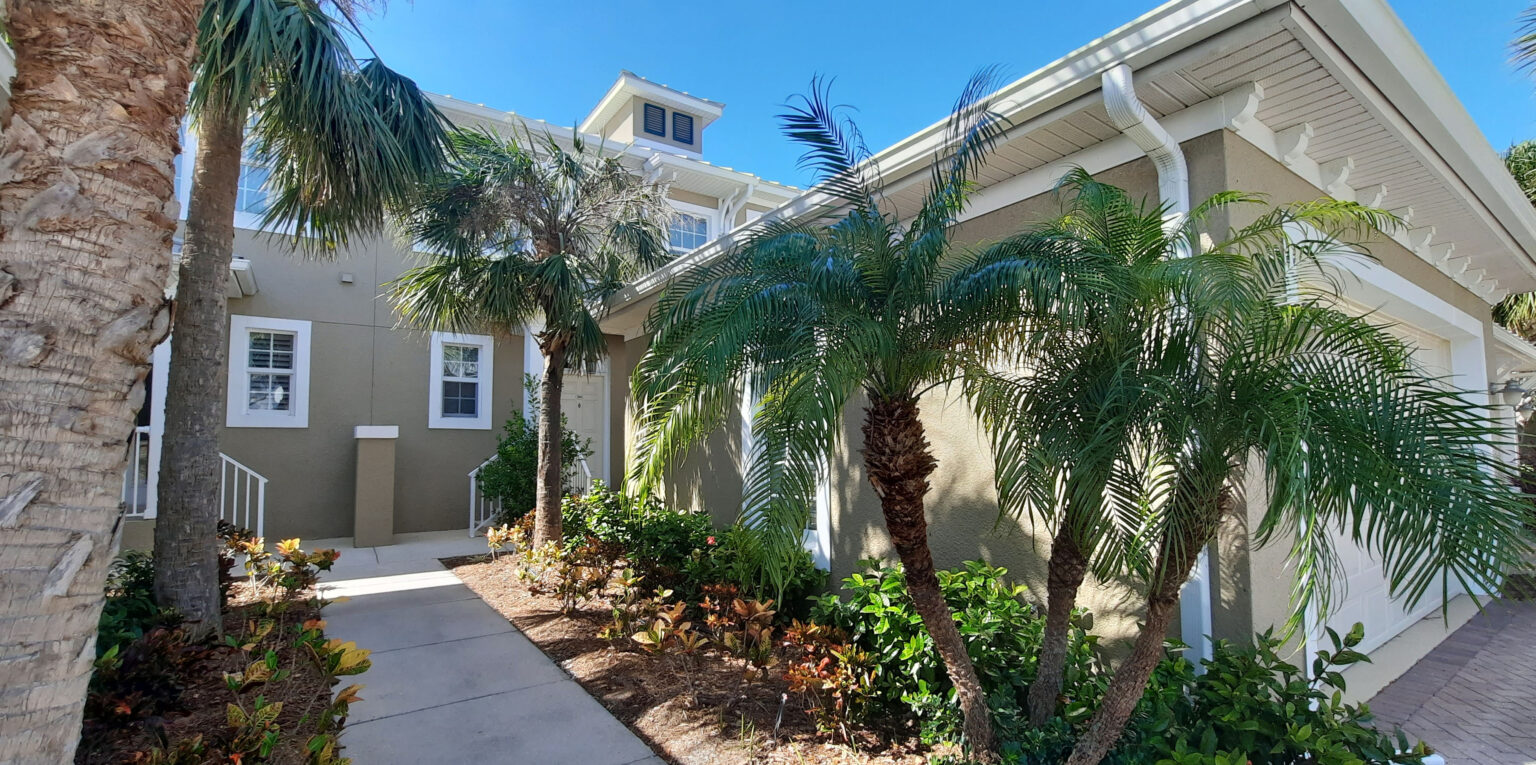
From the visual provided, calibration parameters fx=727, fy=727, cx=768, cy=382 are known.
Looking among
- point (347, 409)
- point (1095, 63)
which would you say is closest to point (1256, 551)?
point (1095, 63)

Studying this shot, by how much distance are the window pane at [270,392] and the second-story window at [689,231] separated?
6.36 metres

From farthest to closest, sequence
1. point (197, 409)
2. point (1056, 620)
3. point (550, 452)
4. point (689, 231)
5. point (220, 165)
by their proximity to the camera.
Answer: point (689, 231), point (550, 452), point (220, 165), point (197, 409), point (1056, 620)

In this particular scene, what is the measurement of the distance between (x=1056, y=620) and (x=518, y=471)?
7.83 metres

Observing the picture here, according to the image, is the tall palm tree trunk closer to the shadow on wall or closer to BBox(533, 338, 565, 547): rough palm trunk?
the shadow on wall

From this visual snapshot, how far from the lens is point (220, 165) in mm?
5148

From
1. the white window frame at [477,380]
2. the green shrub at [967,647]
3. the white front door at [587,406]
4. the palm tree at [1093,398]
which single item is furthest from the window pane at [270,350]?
the palm tree at [1093,398]

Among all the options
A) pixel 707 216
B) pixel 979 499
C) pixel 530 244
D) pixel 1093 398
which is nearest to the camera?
pixel 1093 398

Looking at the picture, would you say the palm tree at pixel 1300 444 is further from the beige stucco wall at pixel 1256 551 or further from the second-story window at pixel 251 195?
the second-story window at pixel 251 195

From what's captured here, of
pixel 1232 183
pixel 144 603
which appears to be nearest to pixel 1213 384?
pixel 1232 183

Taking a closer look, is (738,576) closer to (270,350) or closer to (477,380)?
(477,380)

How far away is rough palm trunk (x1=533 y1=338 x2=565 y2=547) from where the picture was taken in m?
7.64

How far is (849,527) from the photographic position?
19.2 ft

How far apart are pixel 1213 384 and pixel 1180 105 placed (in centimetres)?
196

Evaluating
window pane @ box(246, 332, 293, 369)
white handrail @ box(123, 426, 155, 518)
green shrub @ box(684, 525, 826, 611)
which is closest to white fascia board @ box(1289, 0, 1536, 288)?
green shrub @ box(684, 525, 826, 611)
